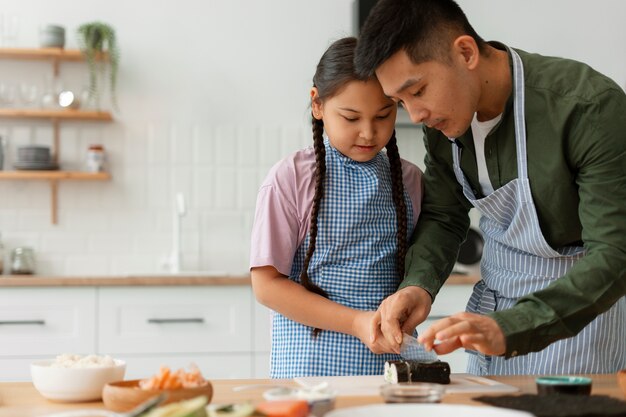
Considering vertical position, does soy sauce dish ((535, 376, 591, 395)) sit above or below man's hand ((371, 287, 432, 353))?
below

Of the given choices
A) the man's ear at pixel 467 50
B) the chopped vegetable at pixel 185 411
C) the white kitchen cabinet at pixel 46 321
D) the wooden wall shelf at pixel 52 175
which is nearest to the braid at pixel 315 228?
the man's ear at pixel 467 50

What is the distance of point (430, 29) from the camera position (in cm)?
173

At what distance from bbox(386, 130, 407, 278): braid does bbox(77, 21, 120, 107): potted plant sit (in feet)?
7.58

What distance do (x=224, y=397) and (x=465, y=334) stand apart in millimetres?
397

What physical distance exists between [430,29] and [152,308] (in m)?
2.09

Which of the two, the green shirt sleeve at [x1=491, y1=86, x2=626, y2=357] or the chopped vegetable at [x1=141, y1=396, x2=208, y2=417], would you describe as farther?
the green shirt sleeve at [x1=491, y1=86, x2=626, y2=357]

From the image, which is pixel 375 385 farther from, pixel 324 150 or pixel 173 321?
pixel 173 321

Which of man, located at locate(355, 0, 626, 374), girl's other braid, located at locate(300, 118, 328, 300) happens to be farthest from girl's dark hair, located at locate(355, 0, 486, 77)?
girl's other braid, located at locate(300, 118, 328, 300)

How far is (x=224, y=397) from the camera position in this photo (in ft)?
4.73

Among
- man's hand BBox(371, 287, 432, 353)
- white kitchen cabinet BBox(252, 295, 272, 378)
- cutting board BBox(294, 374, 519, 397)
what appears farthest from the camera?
white kitchen cabinet BBox(252, 295, 272, 378)

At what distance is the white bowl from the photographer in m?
1.42

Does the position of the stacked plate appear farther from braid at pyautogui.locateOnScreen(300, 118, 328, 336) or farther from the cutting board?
the cutting board

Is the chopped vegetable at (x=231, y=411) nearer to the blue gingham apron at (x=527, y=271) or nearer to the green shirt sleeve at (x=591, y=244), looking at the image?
the green shirt sleeve at (x=591, y=244)

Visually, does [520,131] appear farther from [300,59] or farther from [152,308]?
[300,59]
